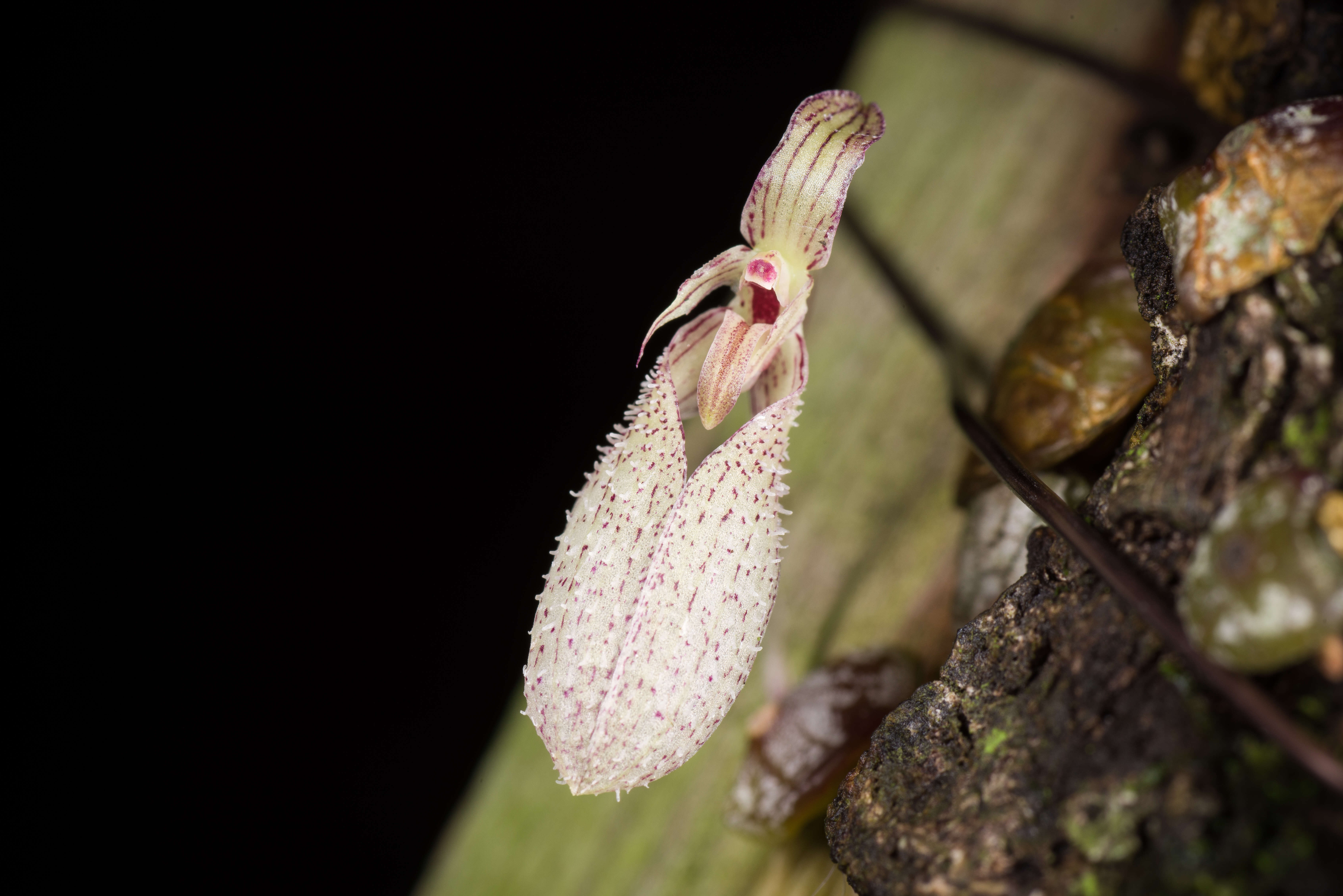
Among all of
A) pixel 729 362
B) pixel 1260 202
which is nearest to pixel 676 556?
pixel 729 362

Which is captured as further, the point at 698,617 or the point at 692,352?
the point at 692,352

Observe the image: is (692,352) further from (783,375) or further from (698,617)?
(698,617)

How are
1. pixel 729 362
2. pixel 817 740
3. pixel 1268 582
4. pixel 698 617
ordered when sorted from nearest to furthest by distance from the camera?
pixel 1268 582, pixel 698 617, pixel 729 362, pixel 817 740

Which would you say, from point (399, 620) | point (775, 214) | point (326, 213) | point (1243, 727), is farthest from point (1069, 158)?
point (399, 620)

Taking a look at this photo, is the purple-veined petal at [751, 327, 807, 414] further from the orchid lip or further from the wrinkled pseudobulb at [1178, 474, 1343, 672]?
the wrinkled pseudobulb at [1178, 474, 1343, 672]

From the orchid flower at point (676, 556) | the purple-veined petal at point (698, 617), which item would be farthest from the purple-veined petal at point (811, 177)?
the purple-veined petal at point (698, 617)

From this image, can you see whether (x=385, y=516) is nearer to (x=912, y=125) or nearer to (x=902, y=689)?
(x=902, y=689)
